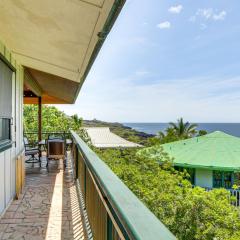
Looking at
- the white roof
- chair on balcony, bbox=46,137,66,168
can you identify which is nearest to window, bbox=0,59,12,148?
chair on balcony, bbox=46,137,66,168

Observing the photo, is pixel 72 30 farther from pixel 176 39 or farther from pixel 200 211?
pixel 176 39

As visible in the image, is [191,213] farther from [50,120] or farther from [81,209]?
[50,120]

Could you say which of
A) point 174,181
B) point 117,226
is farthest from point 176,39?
point 117,226

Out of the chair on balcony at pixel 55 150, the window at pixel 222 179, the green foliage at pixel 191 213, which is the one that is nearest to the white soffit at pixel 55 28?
the green foliage at pixel 191 213

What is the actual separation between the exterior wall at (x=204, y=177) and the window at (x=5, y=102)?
45.8 ft

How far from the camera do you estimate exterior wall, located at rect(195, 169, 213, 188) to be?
17.2 metres

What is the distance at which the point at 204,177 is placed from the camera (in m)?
17.3

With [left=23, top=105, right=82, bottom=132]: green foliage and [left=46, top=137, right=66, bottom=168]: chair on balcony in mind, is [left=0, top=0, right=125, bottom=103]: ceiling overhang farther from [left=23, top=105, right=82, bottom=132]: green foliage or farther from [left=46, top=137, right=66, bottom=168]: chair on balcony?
[left=23, top=105, right=82, bottom=132]: green foliage

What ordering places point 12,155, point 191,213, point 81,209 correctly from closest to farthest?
point 191,213 < point 81,209 < point 12,155

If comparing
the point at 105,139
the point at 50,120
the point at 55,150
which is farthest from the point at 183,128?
the point at 55,150

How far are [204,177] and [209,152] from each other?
4.97 feet

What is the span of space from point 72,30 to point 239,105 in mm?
42035

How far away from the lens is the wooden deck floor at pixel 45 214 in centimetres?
383

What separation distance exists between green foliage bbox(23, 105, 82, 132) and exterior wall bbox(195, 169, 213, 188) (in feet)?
23.3
